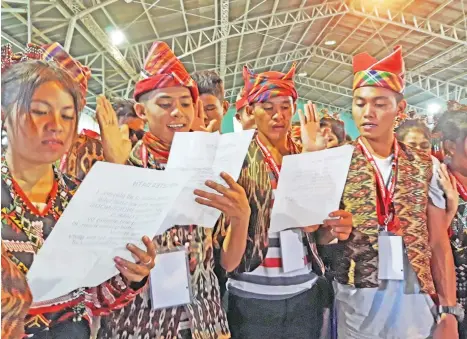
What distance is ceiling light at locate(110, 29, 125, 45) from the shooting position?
162 cm

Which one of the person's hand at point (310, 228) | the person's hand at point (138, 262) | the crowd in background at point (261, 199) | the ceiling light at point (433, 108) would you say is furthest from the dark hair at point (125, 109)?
the ceiling light at point (433, 108)

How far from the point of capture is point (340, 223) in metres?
1.55

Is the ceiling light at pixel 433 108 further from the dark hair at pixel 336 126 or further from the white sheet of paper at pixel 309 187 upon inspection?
the white sheet of paper at pixel 309 187

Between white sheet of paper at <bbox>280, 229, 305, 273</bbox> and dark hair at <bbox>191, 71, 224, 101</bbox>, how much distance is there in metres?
0.54

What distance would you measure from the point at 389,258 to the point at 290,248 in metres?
0.34

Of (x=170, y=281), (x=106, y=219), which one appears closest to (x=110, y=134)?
(x=106, y=219)

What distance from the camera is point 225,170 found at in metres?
1.28

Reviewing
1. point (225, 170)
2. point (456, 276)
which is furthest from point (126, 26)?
point (456, 276)

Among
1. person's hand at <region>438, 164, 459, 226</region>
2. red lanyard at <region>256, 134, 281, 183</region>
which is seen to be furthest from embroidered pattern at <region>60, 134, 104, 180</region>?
person's hand at <region>438, 164, 459, 226</region>

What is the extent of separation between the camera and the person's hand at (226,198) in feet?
4.08

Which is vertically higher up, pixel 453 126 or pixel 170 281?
pixel 453 126

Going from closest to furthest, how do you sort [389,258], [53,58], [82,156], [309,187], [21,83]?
[21,83] < [53,58] < [82,156] < [309,187] < [389,258]

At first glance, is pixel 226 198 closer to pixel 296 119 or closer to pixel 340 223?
pixel 340 223

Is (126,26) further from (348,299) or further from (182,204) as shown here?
(348,299)
